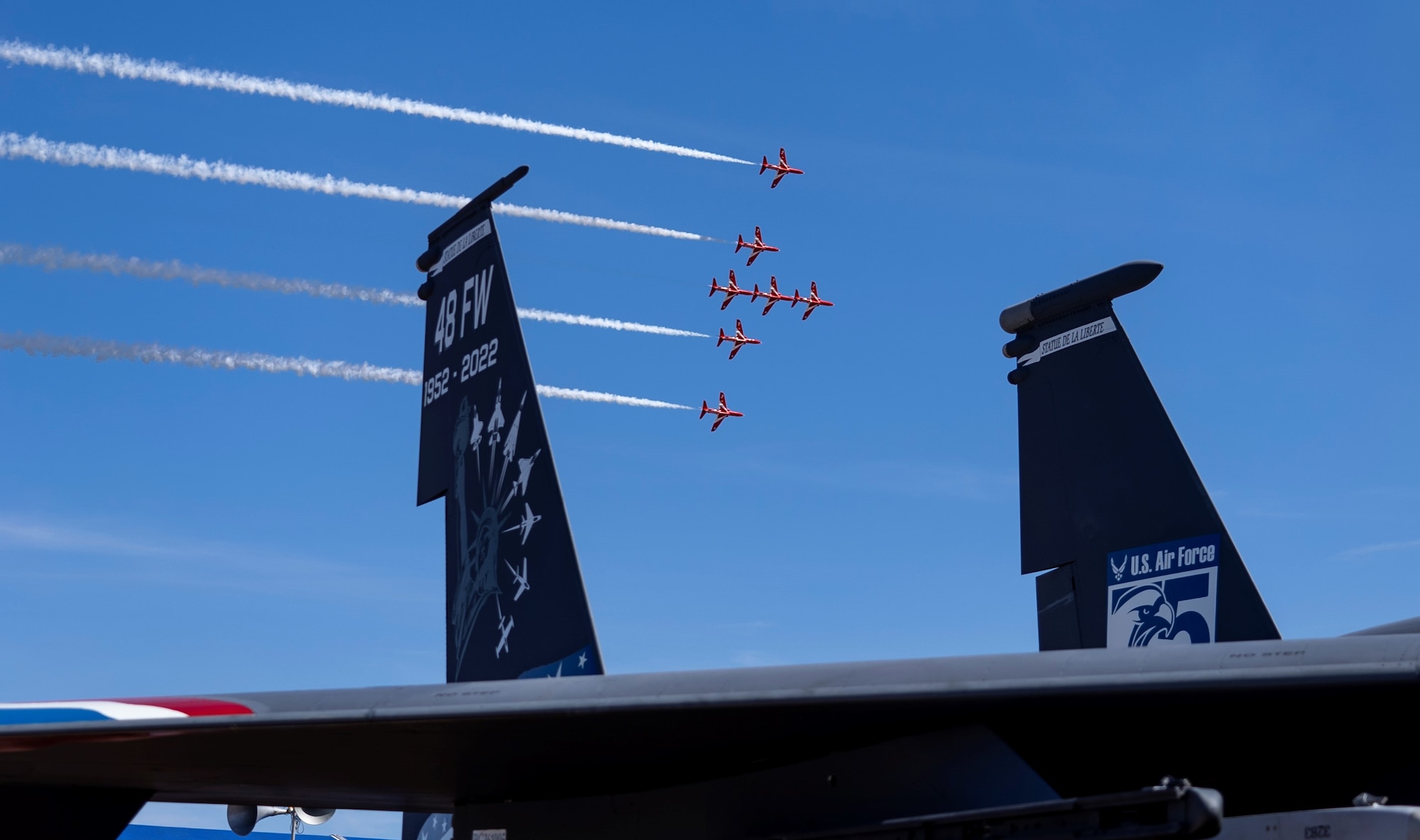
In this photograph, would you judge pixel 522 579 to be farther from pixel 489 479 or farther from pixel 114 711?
pixel 114 711

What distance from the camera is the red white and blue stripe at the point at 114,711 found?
28.6 feet

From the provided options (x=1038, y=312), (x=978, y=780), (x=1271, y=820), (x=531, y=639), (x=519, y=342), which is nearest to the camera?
(x=1271, y=820)

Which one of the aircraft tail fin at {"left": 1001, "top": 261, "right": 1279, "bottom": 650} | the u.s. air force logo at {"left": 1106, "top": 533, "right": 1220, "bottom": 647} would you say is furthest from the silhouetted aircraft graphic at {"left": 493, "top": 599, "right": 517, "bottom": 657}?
the u.s. air force logo at {"left": 1106, "top": 533, "right": 1220, "bottom": 647}

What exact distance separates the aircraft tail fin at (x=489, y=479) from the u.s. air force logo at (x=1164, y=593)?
4.93 m

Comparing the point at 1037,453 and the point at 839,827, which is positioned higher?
the point at 1037,453

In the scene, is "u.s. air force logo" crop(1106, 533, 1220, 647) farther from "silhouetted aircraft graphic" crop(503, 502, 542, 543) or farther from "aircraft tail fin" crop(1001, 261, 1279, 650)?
"silhouetted aircraft graphic" crop(503, 502, 542, 543)

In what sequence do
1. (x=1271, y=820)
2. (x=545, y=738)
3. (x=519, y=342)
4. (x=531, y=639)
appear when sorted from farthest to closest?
(x=519, y=342) < (x=531, y=639) < (x=545, y=738) < (x=1271, y=820)

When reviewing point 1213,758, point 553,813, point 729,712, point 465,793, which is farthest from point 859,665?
point 465,793

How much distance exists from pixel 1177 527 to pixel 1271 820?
638 cm

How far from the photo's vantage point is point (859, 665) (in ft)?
26.4

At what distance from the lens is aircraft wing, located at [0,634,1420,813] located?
717 centimetres

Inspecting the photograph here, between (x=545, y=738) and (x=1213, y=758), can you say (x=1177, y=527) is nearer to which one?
(x=1213, y=758)

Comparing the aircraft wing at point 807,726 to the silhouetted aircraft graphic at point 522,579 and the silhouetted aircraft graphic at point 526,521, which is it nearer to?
the silhouetted aircraft graphic at point 522,579

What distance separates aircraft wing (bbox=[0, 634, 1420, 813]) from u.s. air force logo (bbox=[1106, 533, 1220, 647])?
167 inches
